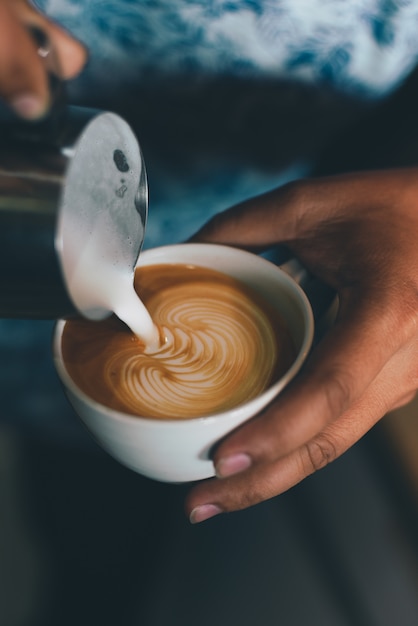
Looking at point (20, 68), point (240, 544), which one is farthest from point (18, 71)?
point (240, 544)

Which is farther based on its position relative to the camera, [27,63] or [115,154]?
[115,154]

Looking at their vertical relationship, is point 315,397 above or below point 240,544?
above

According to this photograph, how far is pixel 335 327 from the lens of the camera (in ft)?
2.16

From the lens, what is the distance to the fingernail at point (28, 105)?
1.48 feet

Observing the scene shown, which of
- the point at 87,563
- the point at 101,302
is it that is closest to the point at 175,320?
the point at 101,302

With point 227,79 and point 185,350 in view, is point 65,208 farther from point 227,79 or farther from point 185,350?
point 227,79

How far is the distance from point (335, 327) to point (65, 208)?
292 millimetres

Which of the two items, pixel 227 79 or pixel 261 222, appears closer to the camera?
pixel 261 222

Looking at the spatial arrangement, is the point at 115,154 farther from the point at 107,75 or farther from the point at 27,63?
the point at 107,75

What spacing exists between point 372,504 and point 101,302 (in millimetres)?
610

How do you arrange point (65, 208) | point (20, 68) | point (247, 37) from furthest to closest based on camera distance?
point (247, 37)
point (65, 208)
point (20, 68)

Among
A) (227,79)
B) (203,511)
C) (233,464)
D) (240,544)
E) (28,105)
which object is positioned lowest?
(240,544)

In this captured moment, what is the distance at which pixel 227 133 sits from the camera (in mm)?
1021

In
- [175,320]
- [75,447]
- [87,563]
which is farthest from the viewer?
[75,447]
